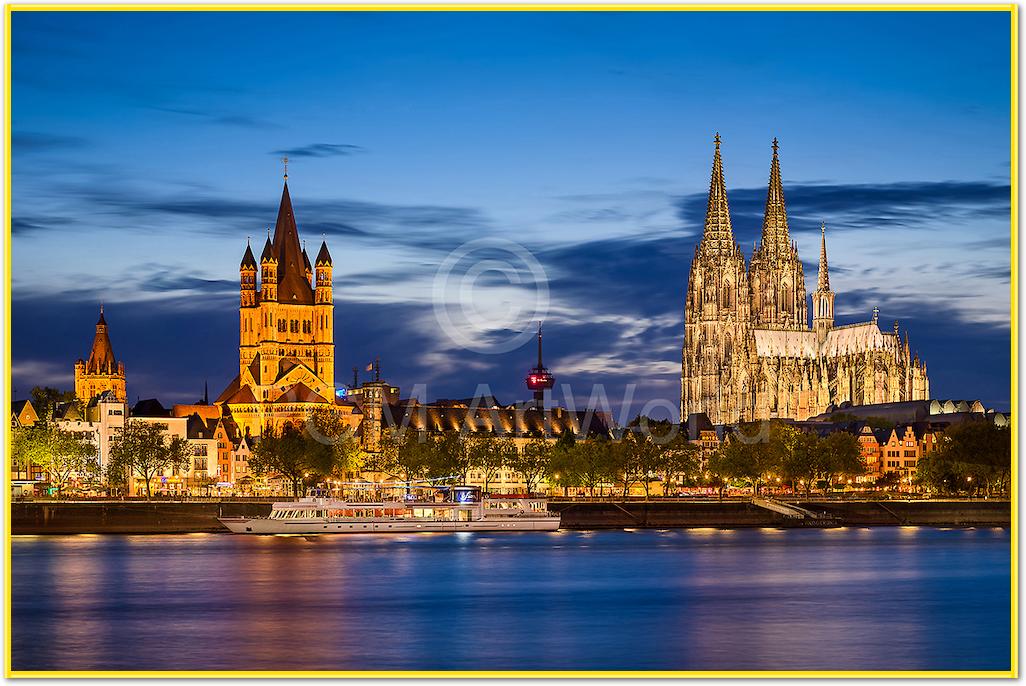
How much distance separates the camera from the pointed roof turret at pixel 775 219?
579ft

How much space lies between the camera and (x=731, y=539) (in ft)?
278

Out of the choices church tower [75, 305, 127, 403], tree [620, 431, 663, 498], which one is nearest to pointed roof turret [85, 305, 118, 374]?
Answer: church tower [75, 305, 127, 403]

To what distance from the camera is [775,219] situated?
177625mm

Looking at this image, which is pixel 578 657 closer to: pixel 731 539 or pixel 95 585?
pixel 95 585

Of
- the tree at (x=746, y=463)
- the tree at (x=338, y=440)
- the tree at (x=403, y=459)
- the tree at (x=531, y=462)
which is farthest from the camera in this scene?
the tree at (x=531, y=462)

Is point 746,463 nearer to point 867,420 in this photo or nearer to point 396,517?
point 396,517

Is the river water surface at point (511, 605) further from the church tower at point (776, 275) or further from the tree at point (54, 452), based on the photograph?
the church tower at point (776, 275)

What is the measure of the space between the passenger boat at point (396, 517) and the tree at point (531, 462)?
20885 millimetres

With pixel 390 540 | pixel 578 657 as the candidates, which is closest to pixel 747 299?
pixel 390 540

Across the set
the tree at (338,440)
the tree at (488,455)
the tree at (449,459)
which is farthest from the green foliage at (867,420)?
the tree at (338,440)

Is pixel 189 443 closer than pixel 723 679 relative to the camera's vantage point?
No

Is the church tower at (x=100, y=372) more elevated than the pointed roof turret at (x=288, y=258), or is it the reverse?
the pointed roof turret at (x=288, y=258)

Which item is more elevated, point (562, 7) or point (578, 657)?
point (562, 7)

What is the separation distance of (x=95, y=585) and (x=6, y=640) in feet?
96.2
